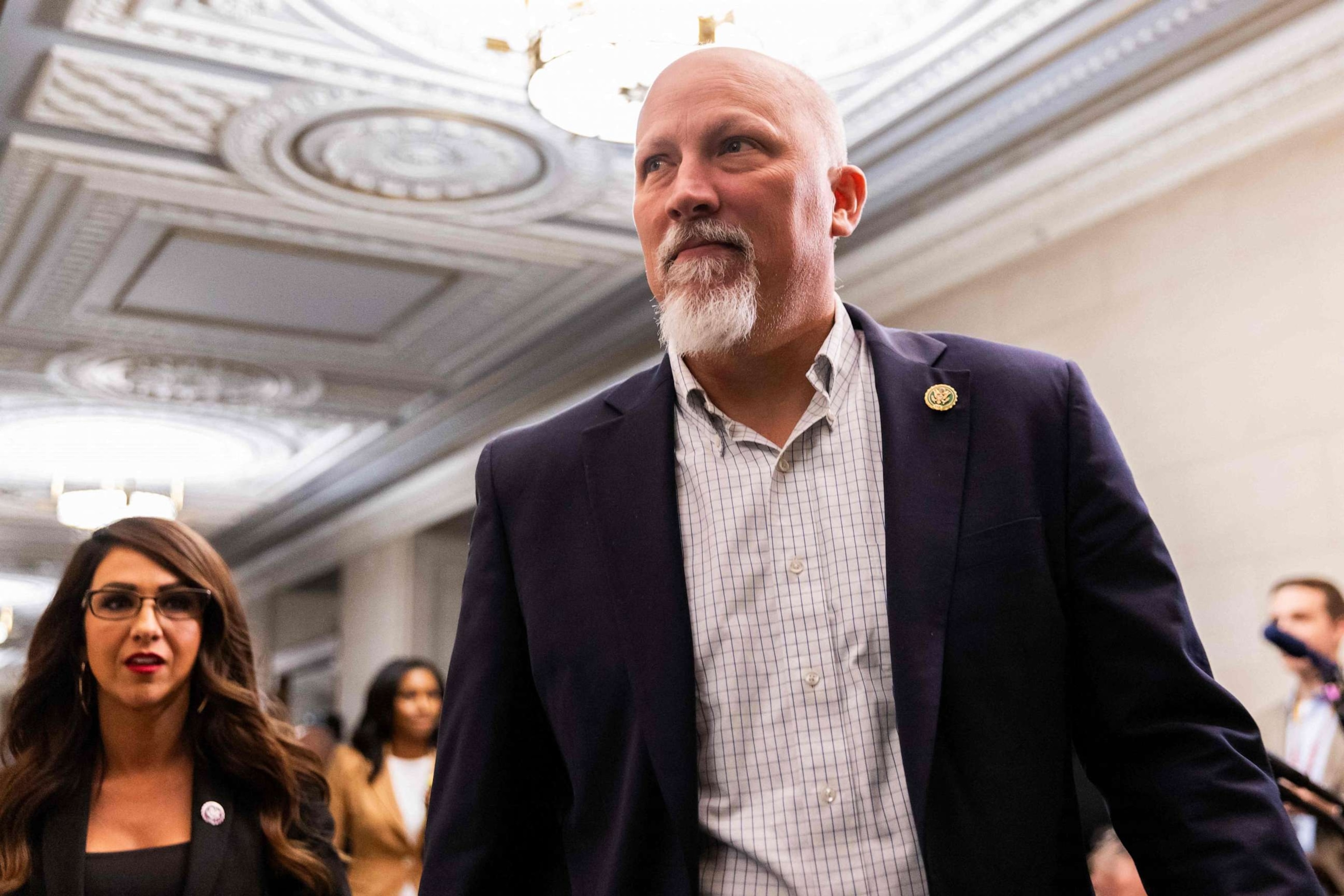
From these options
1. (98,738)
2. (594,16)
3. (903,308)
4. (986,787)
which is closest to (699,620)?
(986,787)

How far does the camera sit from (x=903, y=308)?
7707mm

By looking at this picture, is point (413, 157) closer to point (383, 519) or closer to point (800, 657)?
point (800, 657)

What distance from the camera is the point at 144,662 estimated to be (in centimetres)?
291

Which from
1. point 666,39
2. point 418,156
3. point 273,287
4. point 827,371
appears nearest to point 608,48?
point 666,39

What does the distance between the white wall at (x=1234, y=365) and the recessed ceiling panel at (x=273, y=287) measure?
12.8 feet

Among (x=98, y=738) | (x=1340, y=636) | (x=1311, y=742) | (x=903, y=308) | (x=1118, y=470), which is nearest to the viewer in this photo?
(x=1118, y=470)

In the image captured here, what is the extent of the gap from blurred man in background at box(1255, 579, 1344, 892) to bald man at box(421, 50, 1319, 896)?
9.60 ft

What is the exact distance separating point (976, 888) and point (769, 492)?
47 cm

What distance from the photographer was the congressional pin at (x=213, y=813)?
112 inches

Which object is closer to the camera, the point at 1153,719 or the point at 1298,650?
the point at 1153,719

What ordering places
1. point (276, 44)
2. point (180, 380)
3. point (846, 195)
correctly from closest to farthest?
point (846, 195)
point (276, 44)
point (180, 380)

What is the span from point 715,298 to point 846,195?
28 cm

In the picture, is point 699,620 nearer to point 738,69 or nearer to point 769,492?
point 769,492

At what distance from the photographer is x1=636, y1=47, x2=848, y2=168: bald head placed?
1.64 metres
